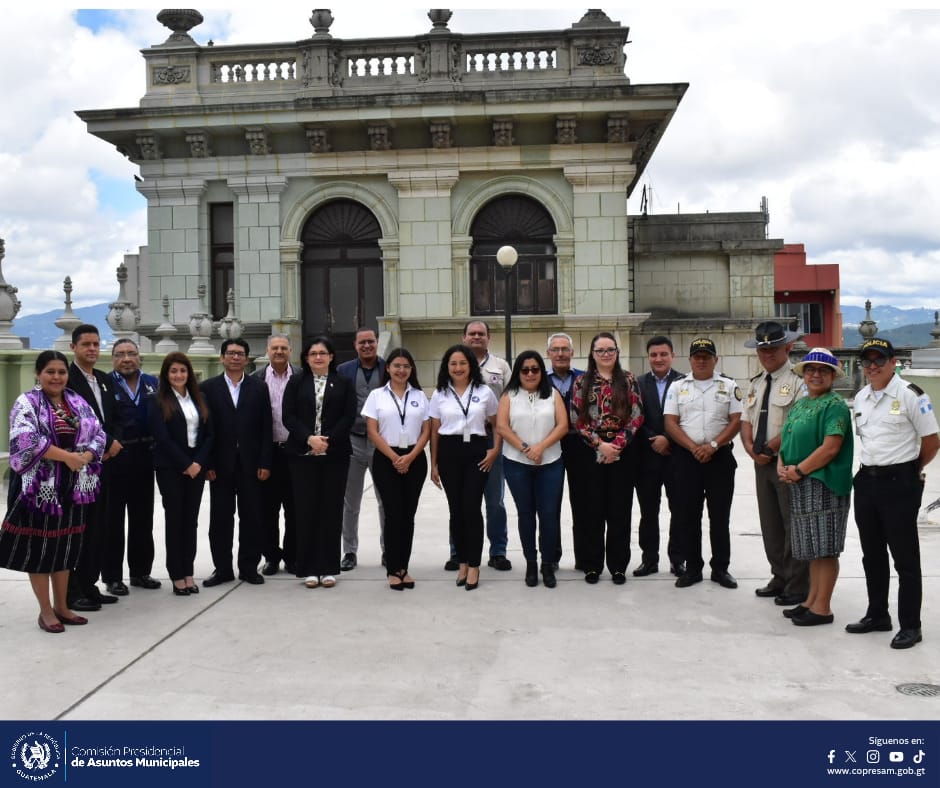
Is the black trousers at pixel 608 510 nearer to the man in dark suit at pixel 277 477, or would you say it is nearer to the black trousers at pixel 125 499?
the man in dark suit at pixel 277 477

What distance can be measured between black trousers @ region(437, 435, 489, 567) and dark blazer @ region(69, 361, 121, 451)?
2412mm

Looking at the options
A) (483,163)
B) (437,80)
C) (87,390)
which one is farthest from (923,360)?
(87,390)

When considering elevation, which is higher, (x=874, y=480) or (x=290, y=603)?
(x=874, y=480)

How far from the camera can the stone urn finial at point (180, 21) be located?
22.6 m

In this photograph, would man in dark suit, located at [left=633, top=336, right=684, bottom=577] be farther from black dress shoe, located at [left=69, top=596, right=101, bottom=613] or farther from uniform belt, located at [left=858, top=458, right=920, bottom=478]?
black dress shoe, located at [left=69, top=596, right=101, bottom=613]

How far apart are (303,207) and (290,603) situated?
16631 mm

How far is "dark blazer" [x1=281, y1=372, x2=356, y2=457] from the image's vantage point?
732 cm

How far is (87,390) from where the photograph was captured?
21.6ft

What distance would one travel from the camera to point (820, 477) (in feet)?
19.7

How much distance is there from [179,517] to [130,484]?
0.45m

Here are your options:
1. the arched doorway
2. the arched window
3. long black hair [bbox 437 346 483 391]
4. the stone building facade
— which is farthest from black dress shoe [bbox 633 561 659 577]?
the arched doorway

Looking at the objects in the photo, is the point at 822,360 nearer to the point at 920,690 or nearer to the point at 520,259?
the point at 920,690

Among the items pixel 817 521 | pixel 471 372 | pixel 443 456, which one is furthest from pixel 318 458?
pixel 817 521
